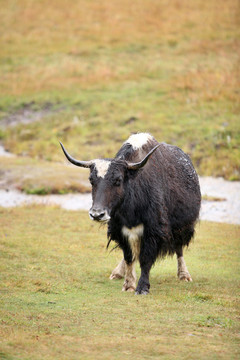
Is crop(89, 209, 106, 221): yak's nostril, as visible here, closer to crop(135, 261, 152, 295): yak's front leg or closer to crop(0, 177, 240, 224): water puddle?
crop(135, 261, 152, 295): yak's front leg

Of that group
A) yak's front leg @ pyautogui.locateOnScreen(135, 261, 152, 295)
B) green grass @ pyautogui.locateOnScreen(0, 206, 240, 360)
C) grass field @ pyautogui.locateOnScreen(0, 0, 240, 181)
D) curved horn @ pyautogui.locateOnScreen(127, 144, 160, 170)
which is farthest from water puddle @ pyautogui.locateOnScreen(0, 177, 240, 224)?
curved horn @ pyautogui.locateOnScreen(127, 144, 160, 170)

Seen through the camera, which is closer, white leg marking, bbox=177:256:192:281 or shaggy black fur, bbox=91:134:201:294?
shaggy black fur, bbox=91:134:201:294

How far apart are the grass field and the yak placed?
11.9 m

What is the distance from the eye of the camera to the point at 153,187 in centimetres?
925

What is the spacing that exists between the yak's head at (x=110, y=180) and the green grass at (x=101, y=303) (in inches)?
51.3

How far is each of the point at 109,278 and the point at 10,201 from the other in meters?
9.48

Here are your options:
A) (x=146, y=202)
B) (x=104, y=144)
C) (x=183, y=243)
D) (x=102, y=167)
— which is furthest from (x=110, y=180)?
(x=104, y=144)

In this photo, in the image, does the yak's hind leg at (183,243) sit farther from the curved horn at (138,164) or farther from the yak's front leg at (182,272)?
the curved horn at (138,164)

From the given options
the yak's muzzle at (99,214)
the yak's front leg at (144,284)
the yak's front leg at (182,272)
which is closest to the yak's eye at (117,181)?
the yak's muzzle at (99,214)

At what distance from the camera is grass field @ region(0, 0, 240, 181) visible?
86.3 feet

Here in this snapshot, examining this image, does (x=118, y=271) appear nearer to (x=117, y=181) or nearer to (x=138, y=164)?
(x=117, y=181)

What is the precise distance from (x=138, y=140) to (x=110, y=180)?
1.18 m

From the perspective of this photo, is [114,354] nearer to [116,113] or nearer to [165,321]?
[165,321]

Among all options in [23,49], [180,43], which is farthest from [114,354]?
[23,49]
